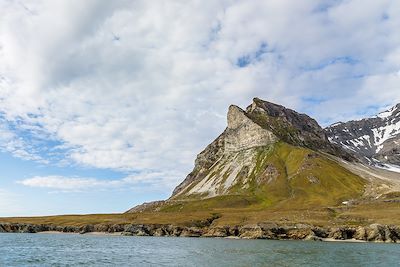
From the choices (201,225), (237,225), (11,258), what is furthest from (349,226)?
(11,258)

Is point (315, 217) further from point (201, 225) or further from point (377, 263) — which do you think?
point (377, 263)

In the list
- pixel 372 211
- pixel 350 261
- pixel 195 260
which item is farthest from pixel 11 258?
pixel 372 211

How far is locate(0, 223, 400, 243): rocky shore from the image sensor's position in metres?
139

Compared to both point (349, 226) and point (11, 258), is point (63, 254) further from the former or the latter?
point (349, 226)

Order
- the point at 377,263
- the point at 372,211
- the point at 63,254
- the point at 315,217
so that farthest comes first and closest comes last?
the point at 372,211
the point at 315,217
the point at 63,254
the point at 377,263

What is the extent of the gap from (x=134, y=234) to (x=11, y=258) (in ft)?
307

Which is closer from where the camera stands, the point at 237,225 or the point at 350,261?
the point at 350,261

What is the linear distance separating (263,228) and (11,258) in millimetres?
91308

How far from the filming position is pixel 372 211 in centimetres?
18688

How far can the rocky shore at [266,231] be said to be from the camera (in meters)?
139

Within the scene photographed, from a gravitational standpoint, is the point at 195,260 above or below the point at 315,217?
below

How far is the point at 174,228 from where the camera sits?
167 m

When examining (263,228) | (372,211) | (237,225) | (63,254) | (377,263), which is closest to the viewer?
(377,263)

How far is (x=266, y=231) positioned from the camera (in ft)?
483
